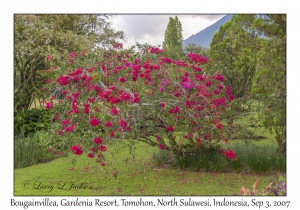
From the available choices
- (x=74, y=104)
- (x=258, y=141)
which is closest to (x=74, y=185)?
(x=74, y=104)

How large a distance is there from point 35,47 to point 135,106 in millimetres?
6428

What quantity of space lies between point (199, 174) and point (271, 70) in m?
2.32

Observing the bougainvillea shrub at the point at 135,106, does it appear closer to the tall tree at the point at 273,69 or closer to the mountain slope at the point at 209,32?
the tall tree at the point at 273,69

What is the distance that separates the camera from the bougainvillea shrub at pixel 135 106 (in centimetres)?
486

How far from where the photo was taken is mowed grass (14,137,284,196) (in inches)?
202

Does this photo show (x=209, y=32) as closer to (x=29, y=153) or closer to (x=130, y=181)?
(x=29, y=153)

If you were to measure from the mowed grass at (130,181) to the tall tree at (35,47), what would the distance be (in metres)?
3.55

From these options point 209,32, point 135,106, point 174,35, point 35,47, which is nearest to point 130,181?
point 135,106

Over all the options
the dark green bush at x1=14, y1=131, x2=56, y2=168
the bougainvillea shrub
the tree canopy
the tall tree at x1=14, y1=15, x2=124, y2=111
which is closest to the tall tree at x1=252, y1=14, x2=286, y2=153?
the tree canopy

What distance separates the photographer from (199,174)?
19.1 feet

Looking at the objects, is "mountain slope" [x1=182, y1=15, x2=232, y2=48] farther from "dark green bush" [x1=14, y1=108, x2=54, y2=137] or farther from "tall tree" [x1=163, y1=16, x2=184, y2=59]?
"tall tree" [x1=163, y1=16, x2=184, y2=59]

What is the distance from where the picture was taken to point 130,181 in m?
5.68

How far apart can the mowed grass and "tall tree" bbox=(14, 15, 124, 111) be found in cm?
355
